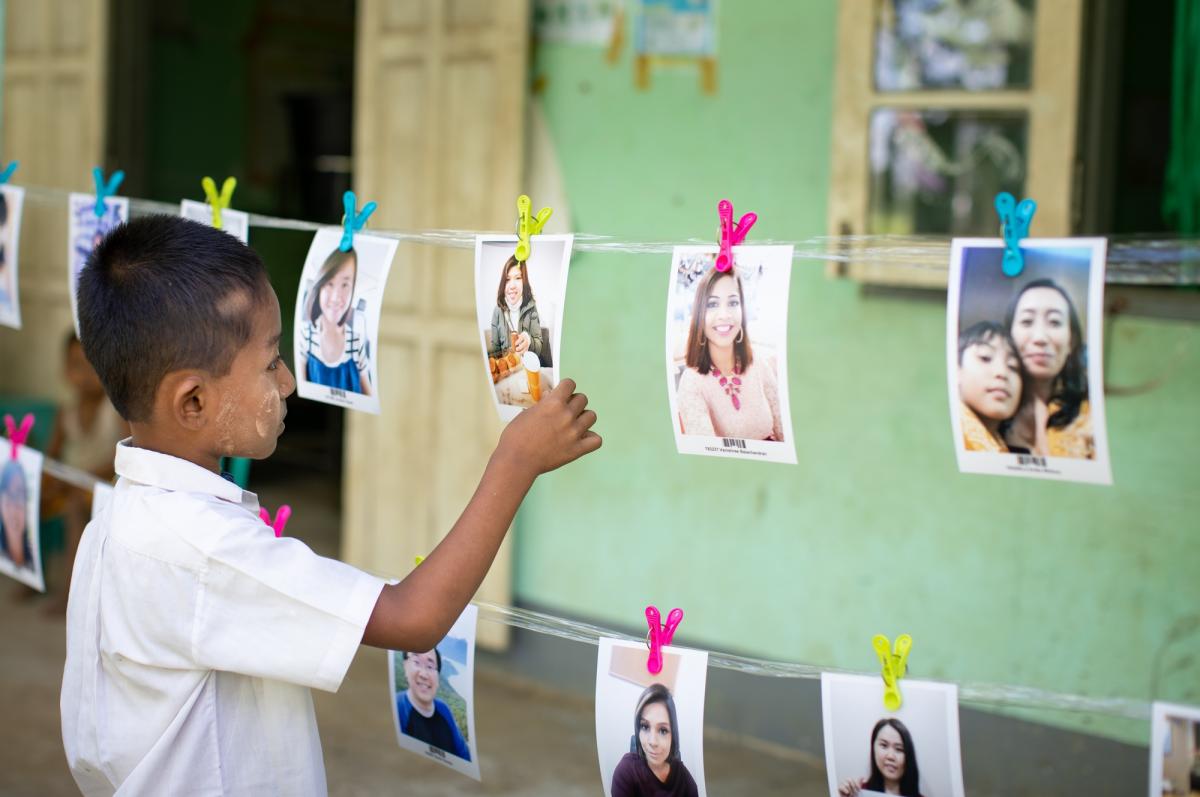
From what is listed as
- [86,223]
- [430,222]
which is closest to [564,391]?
[86,223]

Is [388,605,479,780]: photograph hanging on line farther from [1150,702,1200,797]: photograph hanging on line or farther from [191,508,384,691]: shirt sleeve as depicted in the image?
[1150,702,1200,797]: photograph hanging on line

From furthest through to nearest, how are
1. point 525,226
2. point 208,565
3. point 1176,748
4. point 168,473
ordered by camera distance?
point 525,226 < point 168,473 < point 208,565 < point 1176,748

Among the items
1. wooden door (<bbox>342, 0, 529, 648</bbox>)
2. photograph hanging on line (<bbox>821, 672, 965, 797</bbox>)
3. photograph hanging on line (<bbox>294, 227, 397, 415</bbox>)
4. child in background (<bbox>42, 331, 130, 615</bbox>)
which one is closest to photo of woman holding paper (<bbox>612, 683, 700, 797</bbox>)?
photograph hanging on line (<bbox>821, 672, 965, 797</bbox>)

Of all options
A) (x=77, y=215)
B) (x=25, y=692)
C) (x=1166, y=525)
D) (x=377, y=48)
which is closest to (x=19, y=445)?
(x=77, y=215)

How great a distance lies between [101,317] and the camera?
158 centimetres

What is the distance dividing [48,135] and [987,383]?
4.87 metres

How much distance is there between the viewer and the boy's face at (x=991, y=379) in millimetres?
1451

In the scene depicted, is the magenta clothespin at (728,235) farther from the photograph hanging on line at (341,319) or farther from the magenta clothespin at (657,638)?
the photograph hanging on line at (341,319)

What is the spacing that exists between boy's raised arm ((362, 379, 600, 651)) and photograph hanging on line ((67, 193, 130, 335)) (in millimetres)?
1207

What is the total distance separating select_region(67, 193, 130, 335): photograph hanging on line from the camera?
7.86 feet

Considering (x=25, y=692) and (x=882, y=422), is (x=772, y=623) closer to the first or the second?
(x=882, y=422)

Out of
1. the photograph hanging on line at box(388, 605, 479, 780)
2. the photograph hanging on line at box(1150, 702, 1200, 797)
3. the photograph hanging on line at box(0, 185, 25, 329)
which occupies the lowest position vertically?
the photograph hanging on line at box(388, 605, 479, 780)

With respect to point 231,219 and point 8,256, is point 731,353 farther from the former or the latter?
point 8,256

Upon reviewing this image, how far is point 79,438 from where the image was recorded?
4.94 m
